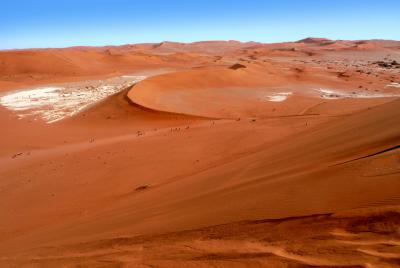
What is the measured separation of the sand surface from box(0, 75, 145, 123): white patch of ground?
0.15 meters

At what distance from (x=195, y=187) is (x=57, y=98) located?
44.4 feet

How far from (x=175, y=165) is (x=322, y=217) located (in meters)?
4.89

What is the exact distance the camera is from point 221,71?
22.8m

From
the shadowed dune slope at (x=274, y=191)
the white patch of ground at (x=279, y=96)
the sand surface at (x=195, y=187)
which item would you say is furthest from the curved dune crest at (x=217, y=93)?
the shadowed dune slope at (x=274, y=191)

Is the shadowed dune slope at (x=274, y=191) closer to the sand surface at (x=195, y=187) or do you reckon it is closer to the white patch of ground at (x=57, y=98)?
the sand surface at (x=195, y=187)

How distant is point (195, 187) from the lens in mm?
5312

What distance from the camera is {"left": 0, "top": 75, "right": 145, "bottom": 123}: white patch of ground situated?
14.8 meters

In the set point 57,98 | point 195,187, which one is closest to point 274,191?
point 195,187

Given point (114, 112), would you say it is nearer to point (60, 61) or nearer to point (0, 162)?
point (0, 162)

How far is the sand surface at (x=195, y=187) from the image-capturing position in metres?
2.80

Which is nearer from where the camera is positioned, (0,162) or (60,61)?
(0,162)

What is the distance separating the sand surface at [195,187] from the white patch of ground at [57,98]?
148 millimetres

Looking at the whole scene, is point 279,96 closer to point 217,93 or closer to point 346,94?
point 217,93

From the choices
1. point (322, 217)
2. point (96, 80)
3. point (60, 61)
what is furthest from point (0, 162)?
point (60, 61)
